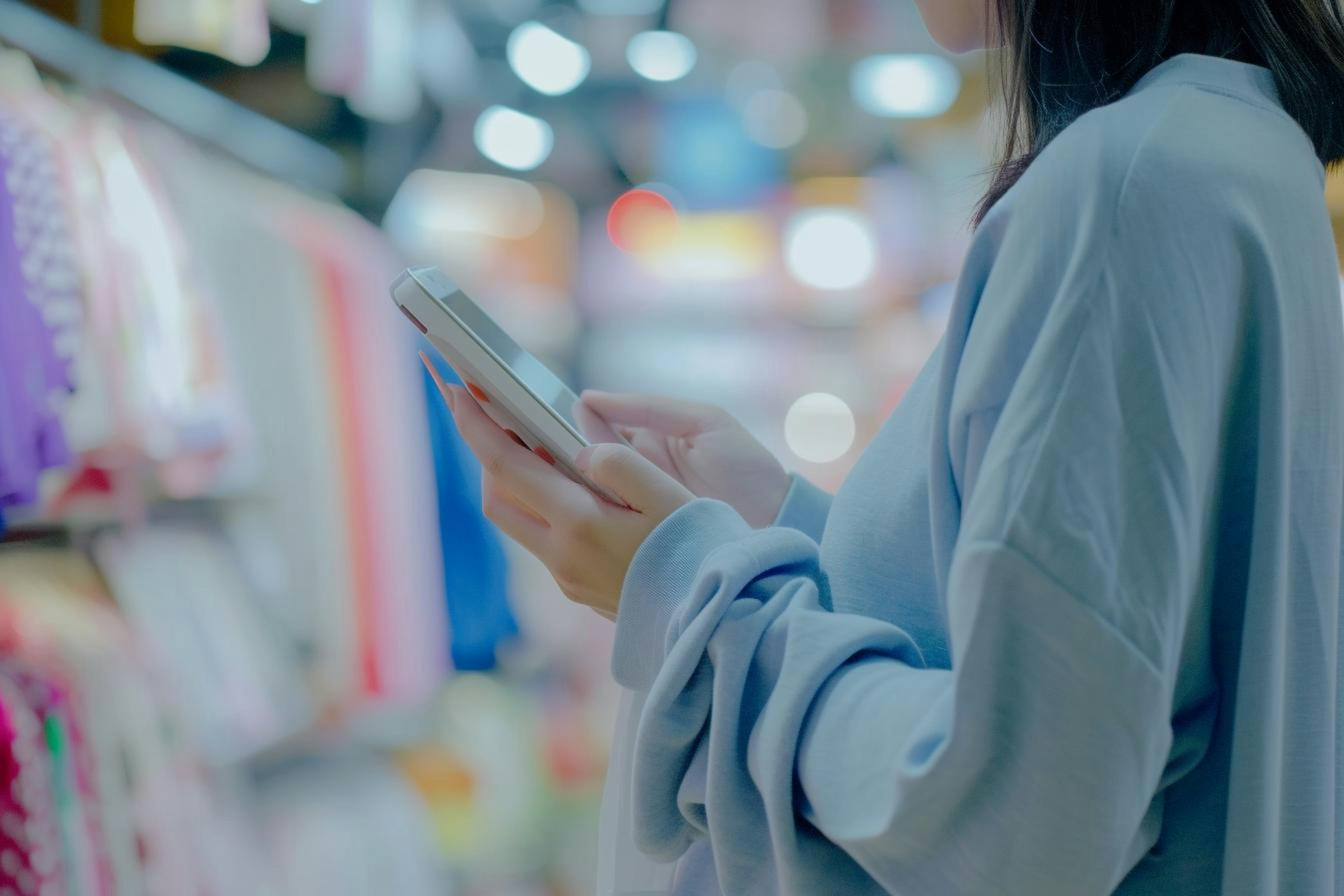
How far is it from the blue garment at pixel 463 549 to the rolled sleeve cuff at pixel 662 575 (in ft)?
4.46

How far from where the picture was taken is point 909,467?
55 cm

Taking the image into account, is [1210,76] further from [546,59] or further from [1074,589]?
[546,59]

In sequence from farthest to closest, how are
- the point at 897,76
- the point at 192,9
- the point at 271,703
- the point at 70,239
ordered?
the point at 897,76
the point at 271,703
the point at 192,9
the point at 70,239

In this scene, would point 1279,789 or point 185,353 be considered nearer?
point 1279,789

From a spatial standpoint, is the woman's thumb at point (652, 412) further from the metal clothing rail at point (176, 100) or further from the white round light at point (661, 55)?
the white round light at point (661, 55)

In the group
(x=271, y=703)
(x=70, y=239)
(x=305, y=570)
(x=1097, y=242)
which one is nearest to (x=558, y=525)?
(x=1097, y=242)

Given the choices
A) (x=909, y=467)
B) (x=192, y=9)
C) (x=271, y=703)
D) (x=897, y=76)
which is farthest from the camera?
(x=897, y=76)

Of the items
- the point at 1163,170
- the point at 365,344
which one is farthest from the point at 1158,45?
the point at 365,344

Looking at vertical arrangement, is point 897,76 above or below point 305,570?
above

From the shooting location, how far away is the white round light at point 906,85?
258cm

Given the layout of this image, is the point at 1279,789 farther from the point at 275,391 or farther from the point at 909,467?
the point at 275,391

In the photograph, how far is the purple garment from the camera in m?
0.98

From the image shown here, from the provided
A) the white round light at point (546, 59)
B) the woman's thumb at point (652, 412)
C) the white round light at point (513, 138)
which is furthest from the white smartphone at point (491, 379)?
the white round light at point (546, 59)

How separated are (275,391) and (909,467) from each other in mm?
1245
